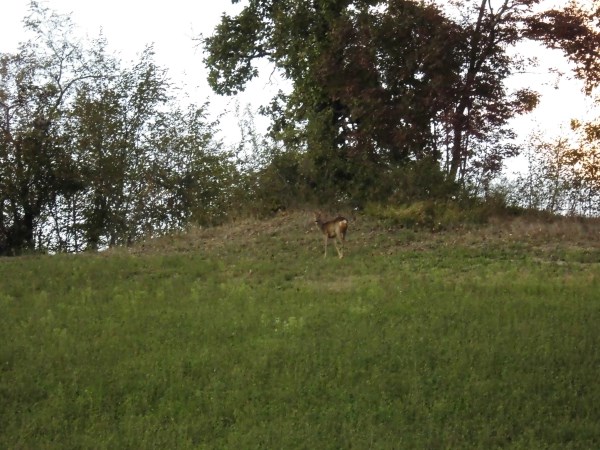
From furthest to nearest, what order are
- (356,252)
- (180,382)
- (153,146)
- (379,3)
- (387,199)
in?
(153,146)
(379,3)
(387,199)
(356,252)
(180,382)

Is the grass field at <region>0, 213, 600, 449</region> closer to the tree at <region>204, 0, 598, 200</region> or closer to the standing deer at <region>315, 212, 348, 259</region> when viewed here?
the standing deer at <region>315, 212, 348, 259</region>

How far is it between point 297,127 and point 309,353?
1556 cm

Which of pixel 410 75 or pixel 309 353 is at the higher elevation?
pixel 410 75

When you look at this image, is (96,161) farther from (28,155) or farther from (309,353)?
(309,353)

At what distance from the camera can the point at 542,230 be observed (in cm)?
1978

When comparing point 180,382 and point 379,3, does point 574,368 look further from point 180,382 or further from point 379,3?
point 379,3

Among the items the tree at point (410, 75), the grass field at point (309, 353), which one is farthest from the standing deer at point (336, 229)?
the tree at point (410, 75)

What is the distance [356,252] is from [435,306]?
5.33 metres

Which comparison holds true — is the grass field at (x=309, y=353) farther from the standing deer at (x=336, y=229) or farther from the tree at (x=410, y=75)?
the tree at (x=410, y=75)

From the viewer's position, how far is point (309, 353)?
11.3 metres

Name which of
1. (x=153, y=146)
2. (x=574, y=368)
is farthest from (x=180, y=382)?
(x=153, y=146)

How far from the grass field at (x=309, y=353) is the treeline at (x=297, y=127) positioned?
18.2 ft

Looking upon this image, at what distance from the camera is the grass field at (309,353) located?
9.23 m

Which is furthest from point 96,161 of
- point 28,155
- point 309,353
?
point 309,353
